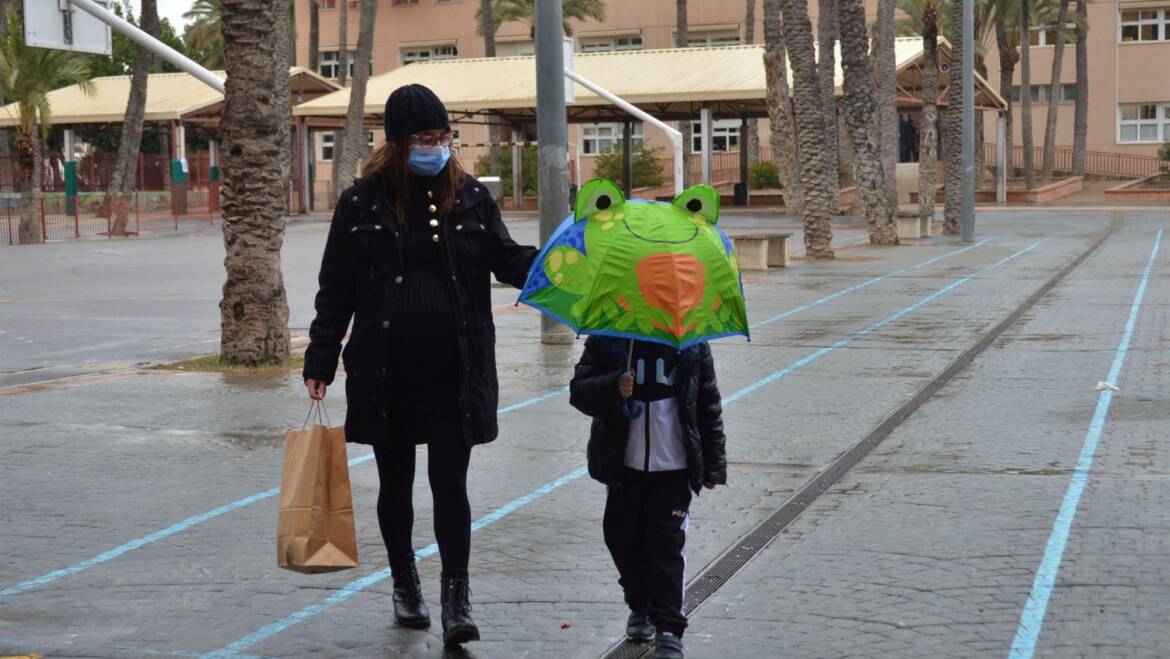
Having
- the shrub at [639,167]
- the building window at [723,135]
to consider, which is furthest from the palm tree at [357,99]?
the building window at [723,135]

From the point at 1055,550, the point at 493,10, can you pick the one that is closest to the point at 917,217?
the point at 1055,550

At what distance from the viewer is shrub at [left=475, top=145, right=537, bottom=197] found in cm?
5953

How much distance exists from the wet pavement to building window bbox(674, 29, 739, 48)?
57218 millimetres

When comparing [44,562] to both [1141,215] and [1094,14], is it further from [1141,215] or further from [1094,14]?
[1094,14]

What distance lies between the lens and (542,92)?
14.4 metres

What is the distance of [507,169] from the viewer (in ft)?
198

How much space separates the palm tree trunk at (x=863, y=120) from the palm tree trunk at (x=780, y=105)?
1195 centimetres

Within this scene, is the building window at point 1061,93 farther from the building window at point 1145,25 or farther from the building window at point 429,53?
the building window at point 429,53

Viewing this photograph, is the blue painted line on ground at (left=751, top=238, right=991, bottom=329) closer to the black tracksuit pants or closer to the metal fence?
the black tracksuit pants

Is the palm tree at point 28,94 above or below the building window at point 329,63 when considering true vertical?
below

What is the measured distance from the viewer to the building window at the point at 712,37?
71.2 meters

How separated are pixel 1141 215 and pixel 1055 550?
4206 cm

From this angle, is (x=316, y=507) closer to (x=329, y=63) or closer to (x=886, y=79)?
(x=886, y=79)

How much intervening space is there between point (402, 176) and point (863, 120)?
2604 cm
